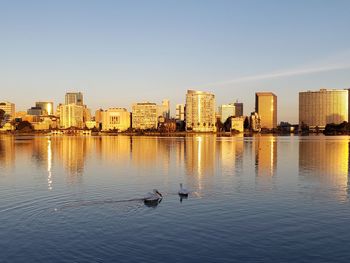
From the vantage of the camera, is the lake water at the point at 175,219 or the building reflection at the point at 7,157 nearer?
the lake water at the point at 175,219

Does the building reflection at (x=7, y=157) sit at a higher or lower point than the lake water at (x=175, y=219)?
higher

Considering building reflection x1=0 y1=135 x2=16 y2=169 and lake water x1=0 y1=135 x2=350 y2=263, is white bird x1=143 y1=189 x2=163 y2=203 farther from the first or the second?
building reflection x1=0 y1=135 x2=16 y2=169

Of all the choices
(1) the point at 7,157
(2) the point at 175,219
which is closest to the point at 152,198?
(2) the point at 175,219

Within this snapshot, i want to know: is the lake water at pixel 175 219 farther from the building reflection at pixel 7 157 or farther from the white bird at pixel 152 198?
the building reflection at pixel 7 157

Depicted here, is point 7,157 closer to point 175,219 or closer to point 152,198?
point 152,198

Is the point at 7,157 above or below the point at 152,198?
above

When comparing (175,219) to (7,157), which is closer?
A: (175,219)

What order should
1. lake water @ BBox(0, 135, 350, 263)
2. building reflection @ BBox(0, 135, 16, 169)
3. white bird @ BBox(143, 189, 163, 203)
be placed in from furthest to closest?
building reflection @ BBox(0, 135, 16, 169), white bird @ BBox(143, 189, 163, 203), lake water @ BBox(0, 135, 350, 263)

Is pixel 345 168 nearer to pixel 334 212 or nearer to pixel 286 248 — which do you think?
pixel 334 212

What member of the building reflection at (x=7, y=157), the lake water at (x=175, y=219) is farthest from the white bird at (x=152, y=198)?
the building reflection at (x=7, y=157)

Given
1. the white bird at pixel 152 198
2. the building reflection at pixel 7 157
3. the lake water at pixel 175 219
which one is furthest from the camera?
the building reflection at pixel 7 157

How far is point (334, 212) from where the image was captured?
2361 centimetres

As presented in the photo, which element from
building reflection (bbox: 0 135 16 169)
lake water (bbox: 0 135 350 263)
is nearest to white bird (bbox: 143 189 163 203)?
lake water (bbox: 0 135 350 263)

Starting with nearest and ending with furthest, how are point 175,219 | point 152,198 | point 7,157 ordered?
point 175,219 < point 152,198 < point 7,157
